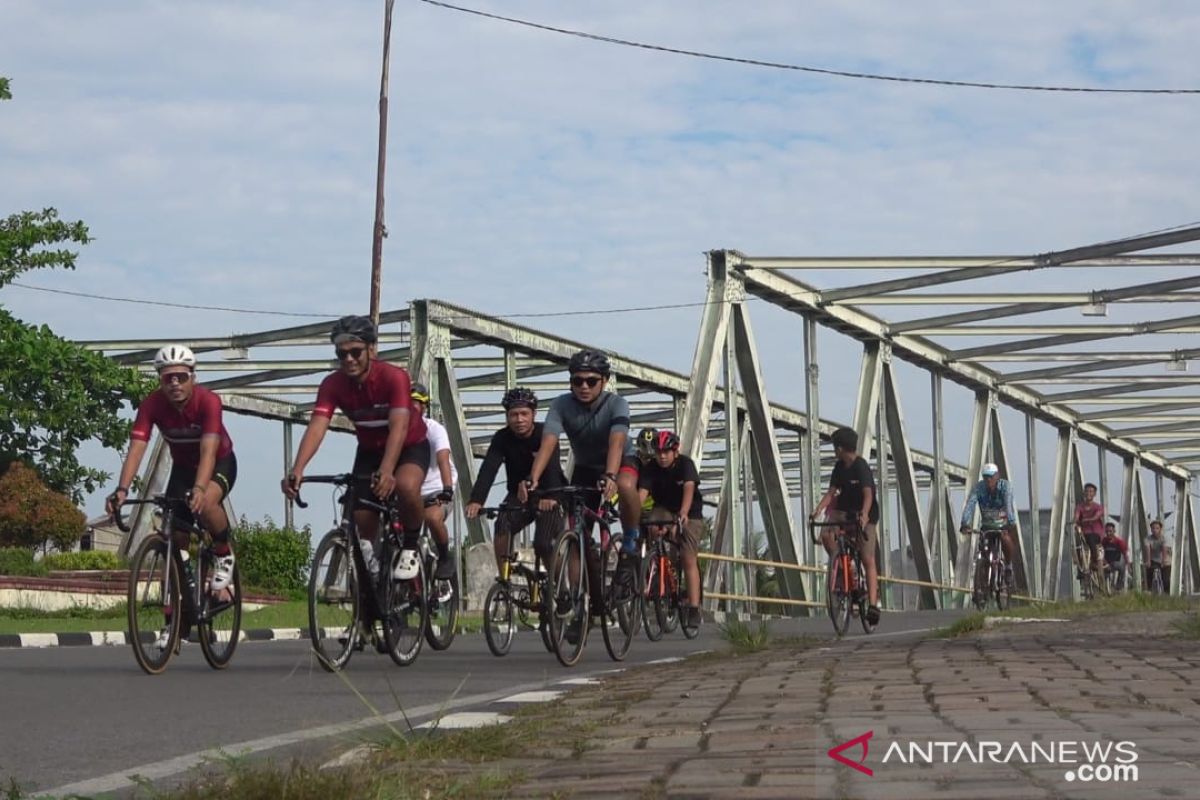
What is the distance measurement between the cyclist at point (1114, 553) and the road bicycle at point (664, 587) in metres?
16.8

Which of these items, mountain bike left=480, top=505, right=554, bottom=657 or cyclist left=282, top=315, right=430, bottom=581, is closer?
cyclist left=282, top=315, right=430, bottom=581

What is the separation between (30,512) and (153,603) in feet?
69.9

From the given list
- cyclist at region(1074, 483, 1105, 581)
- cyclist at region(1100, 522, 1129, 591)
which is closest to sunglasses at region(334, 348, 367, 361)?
cyclist at region(1074, 483, 1105, 581)

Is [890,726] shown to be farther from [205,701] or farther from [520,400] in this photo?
[520,400]

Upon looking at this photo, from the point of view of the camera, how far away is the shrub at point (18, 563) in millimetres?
26398

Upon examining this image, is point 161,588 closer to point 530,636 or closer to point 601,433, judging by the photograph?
point 601,433

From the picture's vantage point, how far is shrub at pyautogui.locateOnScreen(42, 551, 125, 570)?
29.8 m

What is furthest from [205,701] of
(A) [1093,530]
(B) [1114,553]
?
(B) [1114,553]

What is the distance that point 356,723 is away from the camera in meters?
6.83

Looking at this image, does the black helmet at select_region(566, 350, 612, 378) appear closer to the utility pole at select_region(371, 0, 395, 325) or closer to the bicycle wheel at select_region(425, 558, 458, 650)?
the bicycle wheel at select_region(425, 558, 458, 650)

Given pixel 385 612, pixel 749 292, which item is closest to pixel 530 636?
pixel 385 612

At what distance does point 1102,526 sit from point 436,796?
25985 millimetres

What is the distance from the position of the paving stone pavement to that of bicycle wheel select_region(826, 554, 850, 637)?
5.19 m

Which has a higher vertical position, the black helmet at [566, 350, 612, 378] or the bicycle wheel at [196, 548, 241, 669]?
the black helmet at [566, 350, 612, 378]
